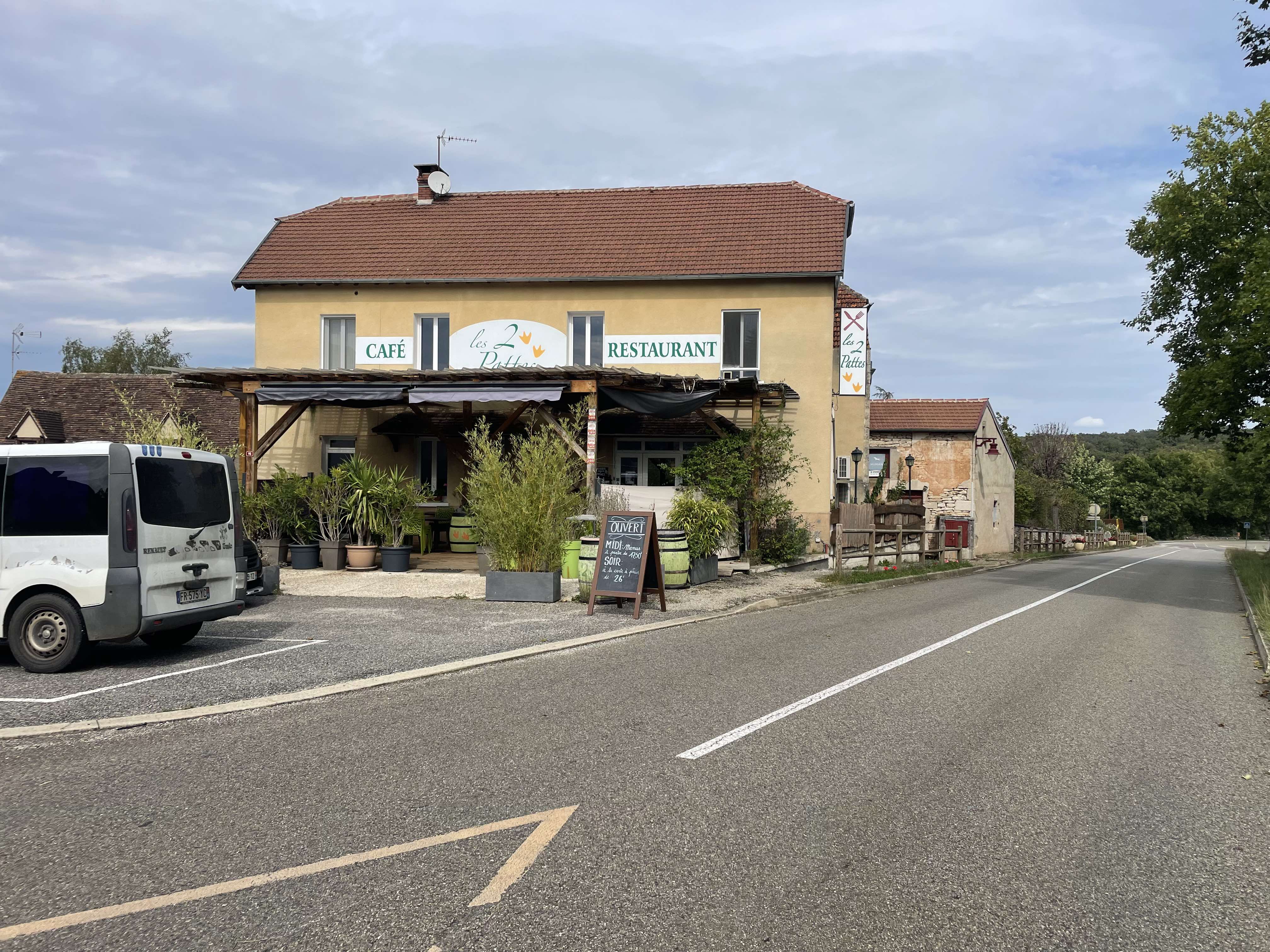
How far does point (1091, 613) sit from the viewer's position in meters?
14.5

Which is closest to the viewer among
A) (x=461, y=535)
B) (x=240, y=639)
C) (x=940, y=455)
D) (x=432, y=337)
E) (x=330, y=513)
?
(x=240, y=639)

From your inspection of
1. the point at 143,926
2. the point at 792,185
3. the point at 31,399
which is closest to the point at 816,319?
the point at 792,185

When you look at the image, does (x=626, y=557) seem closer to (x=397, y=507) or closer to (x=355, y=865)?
(x=397, y=507)

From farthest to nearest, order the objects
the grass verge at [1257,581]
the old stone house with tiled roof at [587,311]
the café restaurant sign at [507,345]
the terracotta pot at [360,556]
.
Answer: the café restaurant sign at [507,345]
the old stone house with tiled roof at [587,311]
the terracotta pot at [360,556]
the grass verge at [1257,581]

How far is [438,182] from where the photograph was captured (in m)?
25.7

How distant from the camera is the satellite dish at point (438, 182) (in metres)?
25.7

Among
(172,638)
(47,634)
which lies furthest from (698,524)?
(47,634)

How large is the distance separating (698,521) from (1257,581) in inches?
552

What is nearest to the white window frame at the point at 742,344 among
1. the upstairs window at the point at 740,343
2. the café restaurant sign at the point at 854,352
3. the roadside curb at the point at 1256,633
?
the upstairs window at the point at 740,343

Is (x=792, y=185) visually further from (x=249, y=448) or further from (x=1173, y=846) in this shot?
(x=1173, y=846)

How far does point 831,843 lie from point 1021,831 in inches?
38.7

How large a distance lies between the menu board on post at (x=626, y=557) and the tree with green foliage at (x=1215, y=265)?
1744 cm

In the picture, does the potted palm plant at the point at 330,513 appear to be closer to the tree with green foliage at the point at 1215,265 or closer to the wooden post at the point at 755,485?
the wooden post at the point at 755,485

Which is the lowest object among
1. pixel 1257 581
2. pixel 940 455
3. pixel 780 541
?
Result: pixel 1257 581
